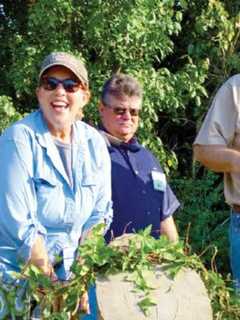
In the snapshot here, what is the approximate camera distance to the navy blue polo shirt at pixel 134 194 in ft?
13.3

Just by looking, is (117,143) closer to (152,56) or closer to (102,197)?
(102,197)

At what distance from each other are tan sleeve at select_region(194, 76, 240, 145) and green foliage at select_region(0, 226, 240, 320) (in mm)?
1033

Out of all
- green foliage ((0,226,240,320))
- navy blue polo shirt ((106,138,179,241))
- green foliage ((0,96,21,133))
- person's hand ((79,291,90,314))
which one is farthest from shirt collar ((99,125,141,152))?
green foliage ((0,96,21,133))

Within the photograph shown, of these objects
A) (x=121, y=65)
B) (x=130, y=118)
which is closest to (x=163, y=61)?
(x=121, y=65)

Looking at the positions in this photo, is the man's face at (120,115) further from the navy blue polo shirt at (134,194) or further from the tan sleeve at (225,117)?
the tan sleeve at (225,117)

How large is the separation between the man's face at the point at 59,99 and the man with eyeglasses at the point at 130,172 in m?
0.70

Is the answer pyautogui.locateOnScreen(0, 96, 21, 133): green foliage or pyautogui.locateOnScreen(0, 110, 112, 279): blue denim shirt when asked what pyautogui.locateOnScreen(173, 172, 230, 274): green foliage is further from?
pyautogui.locateOnScreen(0, 110, 112, 279): blue denim shirt

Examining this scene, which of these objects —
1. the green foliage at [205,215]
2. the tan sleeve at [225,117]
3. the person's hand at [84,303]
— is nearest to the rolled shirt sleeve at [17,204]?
the person's hand at [84,303]

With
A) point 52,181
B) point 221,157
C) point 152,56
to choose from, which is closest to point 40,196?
point 52,181

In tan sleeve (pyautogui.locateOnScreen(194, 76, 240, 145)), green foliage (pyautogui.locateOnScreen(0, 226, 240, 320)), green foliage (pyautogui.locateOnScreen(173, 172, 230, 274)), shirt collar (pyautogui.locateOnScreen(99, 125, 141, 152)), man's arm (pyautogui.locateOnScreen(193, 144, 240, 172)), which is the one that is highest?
tan sleeve (pyautogui.locateOnScreen(194, 76, 240, 145))

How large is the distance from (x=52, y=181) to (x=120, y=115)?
42.6 inches

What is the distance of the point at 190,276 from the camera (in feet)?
9.40

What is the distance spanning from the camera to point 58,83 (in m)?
3.43

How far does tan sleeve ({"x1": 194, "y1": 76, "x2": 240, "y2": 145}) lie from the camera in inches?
150
